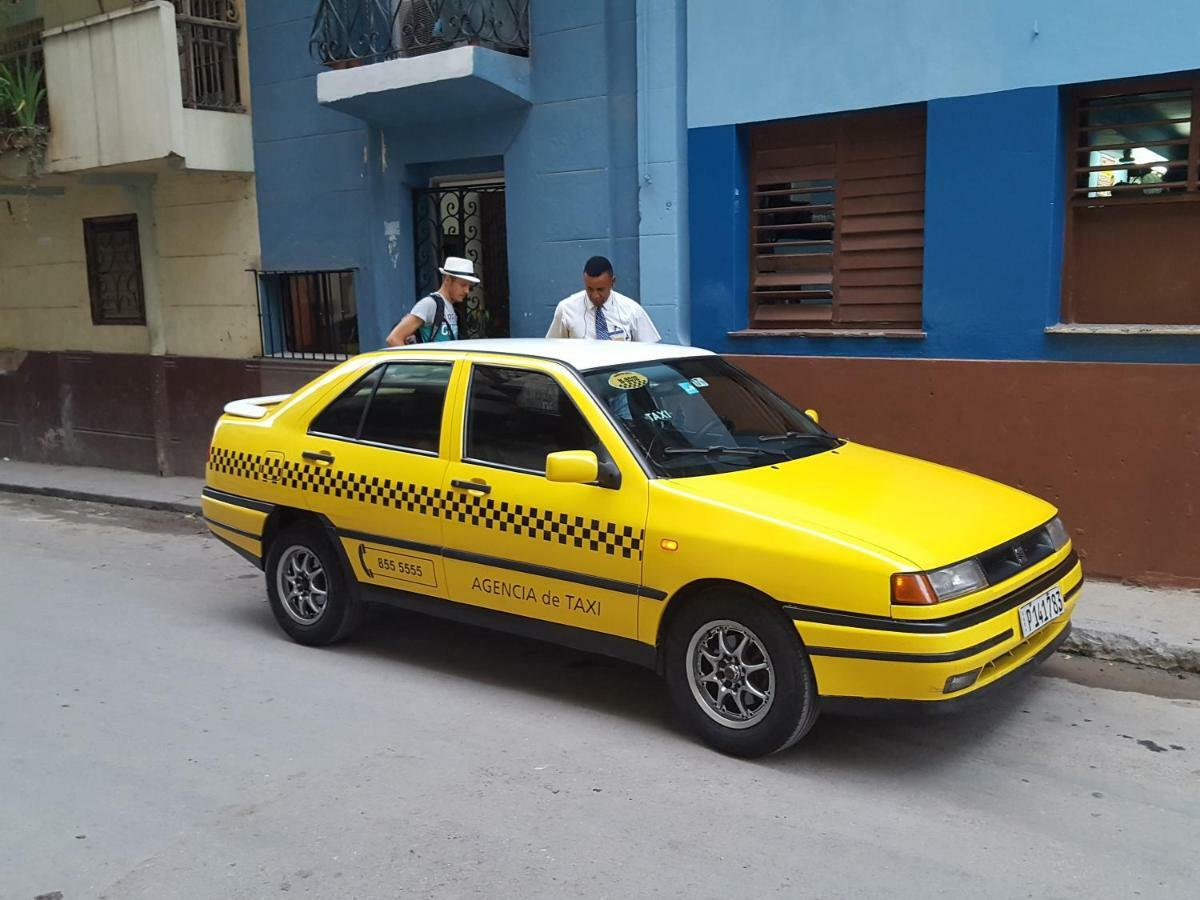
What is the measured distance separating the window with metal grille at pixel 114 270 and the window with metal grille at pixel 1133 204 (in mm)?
9770

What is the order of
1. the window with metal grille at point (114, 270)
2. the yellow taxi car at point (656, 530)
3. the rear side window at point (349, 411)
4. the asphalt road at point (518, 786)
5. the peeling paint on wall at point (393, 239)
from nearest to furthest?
the asphalt road at point (518, 786) → the yellow taxi car at point (656, 530) → the rear side window at point (349, 411) → the peeling paint on wall at point (393, 239) → the window with metal grille at point (114, 270)

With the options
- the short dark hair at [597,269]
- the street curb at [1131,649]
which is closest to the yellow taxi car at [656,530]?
the street curb at [1131,649]

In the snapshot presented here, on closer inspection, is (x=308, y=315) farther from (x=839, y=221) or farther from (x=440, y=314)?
(x=839, y=221)

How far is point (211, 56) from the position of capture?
37.0ft

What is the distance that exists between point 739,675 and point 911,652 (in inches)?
28.2

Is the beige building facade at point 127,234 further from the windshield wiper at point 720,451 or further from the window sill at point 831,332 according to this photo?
the windshield wiper at point 720,451

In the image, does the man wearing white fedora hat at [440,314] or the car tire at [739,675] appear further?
the man wearing white fedora hat at [440,314]

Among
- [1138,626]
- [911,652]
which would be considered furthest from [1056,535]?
[1138,626]

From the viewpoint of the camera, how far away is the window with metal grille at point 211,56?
35.9 ft

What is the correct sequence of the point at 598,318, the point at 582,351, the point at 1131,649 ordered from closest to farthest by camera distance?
the point at 582,351
the point at 1131,649
the point at 598,318

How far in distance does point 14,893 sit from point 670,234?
20.8ft

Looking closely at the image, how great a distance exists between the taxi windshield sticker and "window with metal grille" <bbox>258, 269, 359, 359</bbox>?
246 inches

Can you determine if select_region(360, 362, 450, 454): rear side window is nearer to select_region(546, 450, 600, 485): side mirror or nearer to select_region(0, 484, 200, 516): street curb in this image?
select_region(546, 450, 600, 485): side mirror

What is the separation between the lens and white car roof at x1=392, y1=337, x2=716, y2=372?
524 cm
